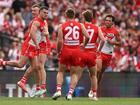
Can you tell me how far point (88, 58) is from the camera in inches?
827

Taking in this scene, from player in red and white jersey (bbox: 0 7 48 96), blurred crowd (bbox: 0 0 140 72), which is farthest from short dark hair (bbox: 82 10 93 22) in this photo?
blurred crowd (bbox: 0 0 140 72)

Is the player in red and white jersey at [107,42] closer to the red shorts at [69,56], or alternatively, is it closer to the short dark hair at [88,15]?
the short dark hair at [88,15]

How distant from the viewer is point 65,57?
67.9 feet

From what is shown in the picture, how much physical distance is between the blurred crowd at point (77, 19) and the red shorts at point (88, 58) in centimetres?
576

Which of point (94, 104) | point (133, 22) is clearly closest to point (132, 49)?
point (133, 22)

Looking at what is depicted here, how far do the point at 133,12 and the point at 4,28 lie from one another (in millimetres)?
7368

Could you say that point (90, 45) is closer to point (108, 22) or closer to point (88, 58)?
point (88, 58)

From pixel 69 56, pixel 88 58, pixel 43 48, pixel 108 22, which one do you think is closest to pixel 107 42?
pixel 108 22

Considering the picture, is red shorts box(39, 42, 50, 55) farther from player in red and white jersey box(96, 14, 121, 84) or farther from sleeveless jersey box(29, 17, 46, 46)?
player in red and white jersey box(96, 14, 121, 84)

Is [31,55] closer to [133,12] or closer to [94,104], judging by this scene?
[94,104]

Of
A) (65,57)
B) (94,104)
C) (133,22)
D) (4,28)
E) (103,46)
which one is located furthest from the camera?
(133,22)

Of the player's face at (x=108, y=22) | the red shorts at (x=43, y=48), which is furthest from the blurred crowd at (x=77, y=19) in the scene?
the red shorts at (x=43, y=48)

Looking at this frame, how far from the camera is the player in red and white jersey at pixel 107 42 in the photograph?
22.7 m

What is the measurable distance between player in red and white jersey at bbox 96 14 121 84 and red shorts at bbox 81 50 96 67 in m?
1.64
